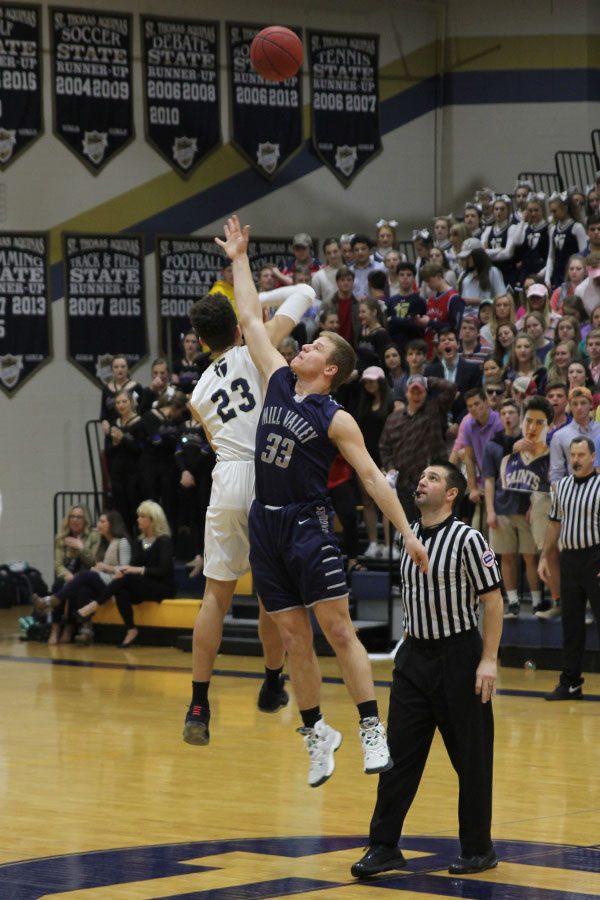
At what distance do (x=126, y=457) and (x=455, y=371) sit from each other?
390cm

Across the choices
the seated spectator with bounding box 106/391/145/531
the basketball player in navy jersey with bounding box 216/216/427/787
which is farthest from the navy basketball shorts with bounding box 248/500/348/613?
the seated spectator with bounding box 106/391/145/531

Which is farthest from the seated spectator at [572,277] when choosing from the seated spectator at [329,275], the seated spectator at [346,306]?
the seated spectator at [329,275]

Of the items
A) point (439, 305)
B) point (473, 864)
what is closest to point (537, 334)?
point (439, 305)

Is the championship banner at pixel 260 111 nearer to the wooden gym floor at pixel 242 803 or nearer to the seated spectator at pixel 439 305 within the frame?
the seated spectator at pixel 439 305

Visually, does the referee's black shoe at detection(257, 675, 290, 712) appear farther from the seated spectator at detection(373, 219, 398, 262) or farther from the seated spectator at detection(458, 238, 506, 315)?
the seated spectator at detection(373, 219, 398, 262)

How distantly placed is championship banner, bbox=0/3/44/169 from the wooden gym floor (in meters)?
9.63

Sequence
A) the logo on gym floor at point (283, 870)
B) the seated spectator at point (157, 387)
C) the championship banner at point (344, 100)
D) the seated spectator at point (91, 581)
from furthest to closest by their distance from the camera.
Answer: the championship banner at point (344, 100) → the seated spectator at point (157, 387) → the seated spectator at point (91, 581) → the logo on gym floor at point (283, 870)

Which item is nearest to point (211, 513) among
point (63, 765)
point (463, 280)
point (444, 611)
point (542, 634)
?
point (444, 611)

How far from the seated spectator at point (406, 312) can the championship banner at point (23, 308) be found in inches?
221

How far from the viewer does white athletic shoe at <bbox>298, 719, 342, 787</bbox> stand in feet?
21.4

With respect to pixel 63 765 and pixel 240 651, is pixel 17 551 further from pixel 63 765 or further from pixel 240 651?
pixel 63 765

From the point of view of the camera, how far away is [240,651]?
14977mm

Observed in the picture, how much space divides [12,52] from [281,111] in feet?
13.1

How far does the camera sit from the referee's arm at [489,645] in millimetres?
6145
